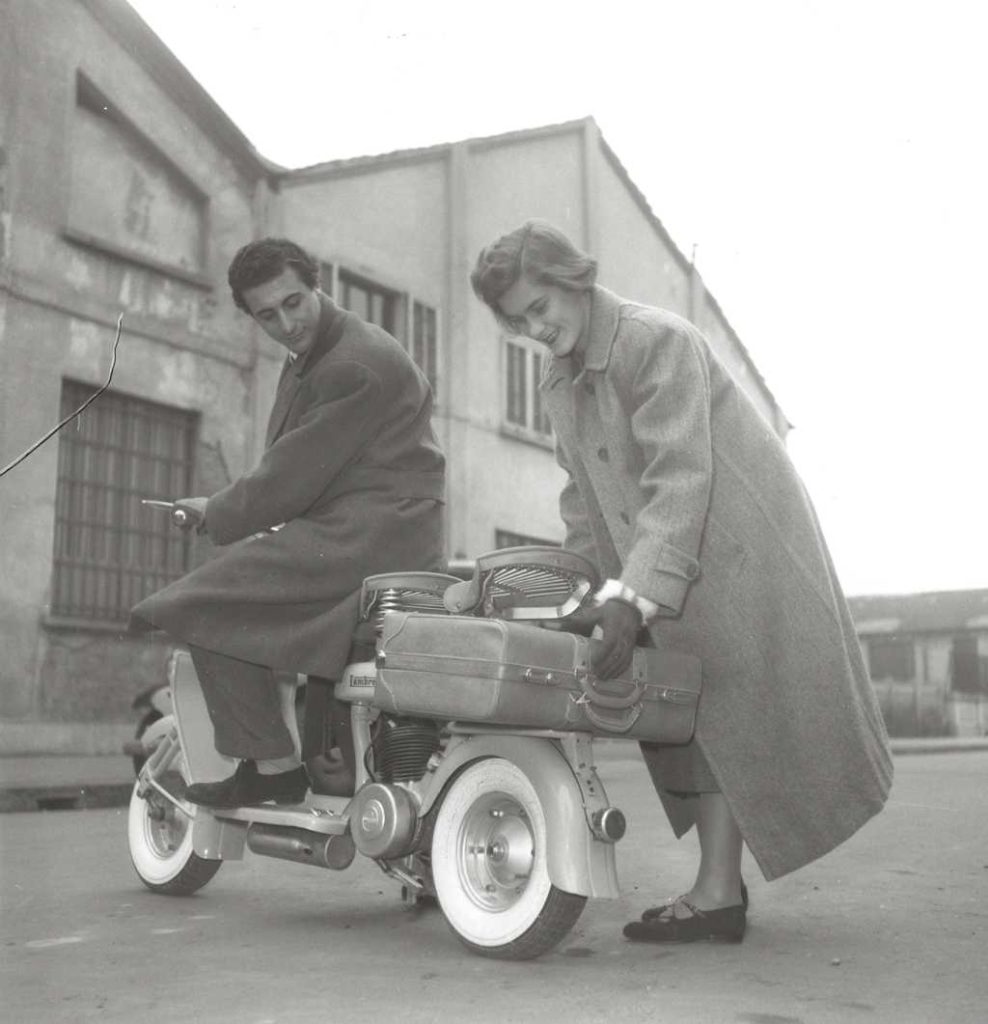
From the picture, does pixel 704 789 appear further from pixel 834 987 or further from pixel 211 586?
pixel 211 586

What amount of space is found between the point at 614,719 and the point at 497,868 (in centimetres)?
49

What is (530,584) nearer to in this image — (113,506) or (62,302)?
(62,302)

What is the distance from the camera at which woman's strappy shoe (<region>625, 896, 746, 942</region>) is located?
3477mm

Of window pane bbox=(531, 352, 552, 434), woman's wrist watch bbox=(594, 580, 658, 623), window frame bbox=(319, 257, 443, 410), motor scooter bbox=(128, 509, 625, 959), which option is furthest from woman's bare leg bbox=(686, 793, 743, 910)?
window pane bbox=(531, 352, 552, 434)

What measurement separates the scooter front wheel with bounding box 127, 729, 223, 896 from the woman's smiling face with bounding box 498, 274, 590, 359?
1.84 metres

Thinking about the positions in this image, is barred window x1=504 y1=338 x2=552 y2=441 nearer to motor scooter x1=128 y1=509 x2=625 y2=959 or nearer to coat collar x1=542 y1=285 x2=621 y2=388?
motor scooter x1=128 y1=509 x2=625 y2=959

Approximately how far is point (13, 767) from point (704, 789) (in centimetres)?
791

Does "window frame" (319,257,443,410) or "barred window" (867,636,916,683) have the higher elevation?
"window frame" (319,257,443,410)

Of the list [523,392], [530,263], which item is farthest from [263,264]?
[523,392]

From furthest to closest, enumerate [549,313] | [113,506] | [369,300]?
[369,300] → [113,506] → [549,313]

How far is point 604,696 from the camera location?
3244mm

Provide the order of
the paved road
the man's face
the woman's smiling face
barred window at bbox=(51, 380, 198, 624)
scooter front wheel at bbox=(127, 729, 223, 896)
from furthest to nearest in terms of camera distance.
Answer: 1. barred window at bbox=(51, 380, 198, 624)
2. scooter front wheel at bbox=(127, 729, 223, 896)
3. the man's face
4. the woman's smiling face
5. the paved road

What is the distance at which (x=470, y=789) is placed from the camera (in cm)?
346

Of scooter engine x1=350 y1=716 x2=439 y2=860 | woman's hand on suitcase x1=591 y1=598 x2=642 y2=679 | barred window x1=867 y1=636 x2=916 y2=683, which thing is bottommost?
scooter engine x1=350 y1=716 x2=439 y2=860
